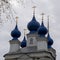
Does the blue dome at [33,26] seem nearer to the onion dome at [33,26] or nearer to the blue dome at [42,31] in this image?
the onion dome at [33,26]

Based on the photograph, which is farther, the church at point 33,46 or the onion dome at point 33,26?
the onion dome at point 33,26

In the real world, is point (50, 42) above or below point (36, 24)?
below

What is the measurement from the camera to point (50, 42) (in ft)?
99.1

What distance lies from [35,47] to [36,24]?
8.10 feet

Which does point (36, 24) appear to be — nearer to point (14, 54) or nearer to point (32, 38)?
point (32, 38)

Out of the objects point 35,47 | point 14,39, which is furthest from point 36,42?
point 14,39

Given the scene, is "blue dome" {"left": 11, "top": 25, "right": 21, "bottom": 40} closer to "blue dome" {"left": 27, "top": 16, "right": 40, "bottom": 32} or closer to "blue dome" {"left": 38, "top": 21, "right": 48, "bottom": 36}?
"blue dome" {"left": 27, "top": 16, "right": 40, "bottom": 32}

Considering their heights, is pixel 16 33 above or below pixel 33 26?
below

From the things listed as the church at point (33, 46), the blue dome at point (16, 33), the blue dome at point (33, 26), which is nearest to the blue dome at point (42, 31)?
the church at point (33, 46)

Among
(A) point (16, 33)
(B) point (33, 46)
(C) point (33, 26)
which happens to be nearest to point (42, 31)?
(C) point (33, 26)

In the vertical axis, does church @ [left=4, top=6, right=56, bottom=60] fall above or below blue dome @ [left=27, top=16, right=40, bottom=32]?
below

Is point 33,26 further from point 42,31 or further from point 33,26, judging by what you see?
point 42,31

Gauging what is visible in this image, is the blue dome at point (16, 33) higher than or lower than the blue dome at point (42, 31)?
lower

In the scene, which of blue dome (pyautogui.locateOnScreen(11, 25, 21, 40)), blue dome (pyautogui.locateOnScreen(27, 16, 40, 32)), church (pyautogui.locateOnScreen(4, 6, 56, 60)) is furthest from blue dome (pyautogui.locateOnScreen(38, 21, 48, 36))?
blue dome (pyautogui.locateOnScreen(11, 25, 21, 40))
